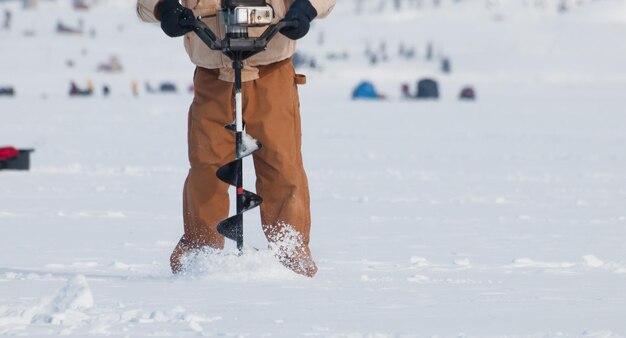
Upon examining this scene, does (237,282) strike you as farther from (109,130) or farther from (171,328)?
(109,130)

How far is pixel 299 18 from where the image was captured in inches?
249

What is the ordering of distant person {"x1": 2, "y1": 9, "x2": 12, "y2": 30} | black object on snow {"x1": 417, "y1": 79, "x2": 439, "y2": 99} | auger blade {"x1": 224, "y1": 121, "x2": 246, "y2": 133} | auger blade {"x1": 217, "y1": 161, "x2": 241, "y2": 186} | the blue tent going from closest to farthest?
auger blade {"x1": 224, "y1": 121, "x2": 246, "y2": 133}
auger blade {"x1": 217, "y1": 161, "x2": 241, "y2": 186}
the blue tent
black object on snow {"x1": 417, "y1": 79, "x2": 439, "y2": 99}
distant person {"x1": 2, "y1": 9, "x2": 12, "y2": 30}

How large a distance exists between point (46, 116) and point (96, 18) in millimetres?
136037

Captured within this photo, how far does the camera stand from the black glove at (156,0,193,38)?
6250 mm

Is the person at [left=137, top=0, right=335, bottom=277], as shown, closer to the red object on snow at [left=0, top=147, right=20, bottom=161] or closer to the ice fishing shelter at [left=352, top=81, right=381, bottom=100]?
the red object on snow at [left=0, top=147, right=20, bottom=161]

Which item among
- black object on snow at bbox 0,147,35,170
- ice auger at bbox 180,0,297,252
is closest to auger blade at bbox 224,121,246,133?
ice auger at bbox 180,0,297,252

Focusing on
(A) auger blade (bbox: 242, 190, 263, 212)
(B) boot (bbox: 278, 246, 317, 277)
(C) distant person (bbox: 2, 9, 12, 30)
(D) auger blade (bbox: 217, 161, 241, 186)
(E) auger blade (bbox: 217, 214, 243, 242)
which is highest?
(C) distant person (bbox: 2, 9, 12, 30)

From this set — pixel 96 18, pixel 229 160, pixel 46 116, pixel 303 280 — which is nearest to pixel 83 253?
pixel 229 160

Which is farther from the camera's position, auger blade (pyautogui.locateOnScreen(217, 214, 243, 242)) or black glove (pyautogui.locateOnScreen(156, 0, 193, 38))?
auger blade (pyautogui.locateOnScreen(217, 214, 243, 242))

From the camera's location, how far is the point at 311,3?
6586mm

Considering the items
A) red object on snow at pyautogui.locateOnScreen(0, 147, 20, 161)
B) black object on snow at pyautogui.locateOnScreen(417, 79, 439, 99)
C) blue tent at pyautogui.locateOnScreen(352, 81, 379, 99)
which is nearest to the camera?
red object on snow at pyautogui.locateOnScreen(0, 147, 20, 161)

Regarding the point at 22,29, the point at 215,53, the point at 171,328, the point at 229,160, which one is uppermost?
the point at 22,29

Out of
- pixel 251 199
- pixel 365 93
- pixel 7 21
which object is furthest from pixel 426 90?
pixel 7 21

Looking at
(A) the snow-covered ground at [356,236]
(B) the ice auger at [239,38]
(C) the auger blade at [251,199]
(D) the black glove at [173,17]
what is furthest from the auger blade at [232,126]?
(A) the snow-covered ground at [356,236]
